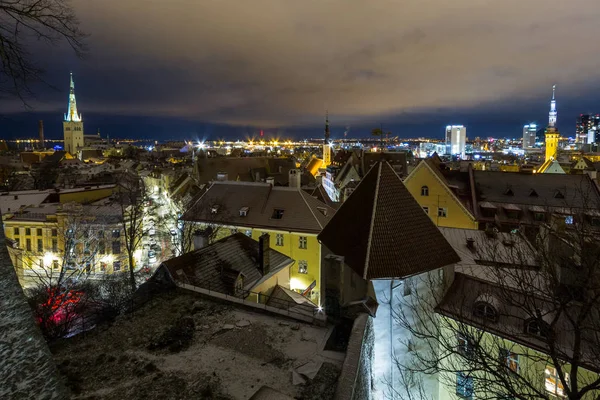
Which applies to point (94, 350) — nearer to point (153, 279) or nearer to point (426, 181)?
point (153, 279)

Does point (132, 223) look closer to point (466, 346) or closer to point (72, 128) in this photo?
point (466, 346)

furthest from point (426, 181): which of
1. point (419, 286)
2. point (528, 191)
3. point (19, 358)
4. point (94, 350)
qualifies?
point (19, 358)

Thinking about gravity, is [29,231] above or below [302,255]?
above

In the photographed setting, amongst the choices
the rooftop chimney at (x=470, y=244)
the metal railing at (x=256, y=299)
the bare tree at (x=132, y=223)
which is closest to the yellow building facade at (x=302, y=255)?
the bare tree at (x=132, y=223)

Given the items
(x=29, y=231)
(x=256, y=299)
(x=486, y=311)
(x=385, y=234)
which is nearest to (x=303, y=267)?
(x=256, y=299)

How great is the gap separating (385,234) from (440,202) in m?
18.7

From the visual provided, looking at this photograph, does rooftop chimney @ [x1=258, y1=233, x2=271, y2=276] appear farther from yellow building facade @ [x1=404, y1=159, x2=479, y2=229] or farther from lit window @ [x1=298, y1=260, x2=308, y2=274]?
yellow building facade @ [x1=404, y1=159, x2=479, y2=229]

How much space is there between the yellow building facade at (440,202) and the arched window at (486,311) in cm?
1712

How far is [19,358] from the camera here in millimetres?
4145

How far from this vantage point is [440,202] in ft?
102

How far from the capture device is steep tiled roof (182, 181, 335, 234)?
29.5 metres

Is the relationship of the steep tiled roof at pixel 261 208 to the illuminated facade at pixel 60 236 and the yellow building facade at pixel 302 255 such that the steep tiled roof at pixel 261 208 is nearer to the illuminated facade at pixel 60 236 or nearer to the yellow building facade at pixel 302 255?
the yellow building facade at pixel 302 255

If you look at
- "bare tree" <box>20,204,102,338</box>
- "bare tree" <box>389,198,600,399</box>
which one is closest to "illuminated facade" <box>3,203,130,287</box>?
"bare tree" <box>20,204,102,338</box>

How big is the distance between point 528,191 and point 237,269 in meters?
26.9
